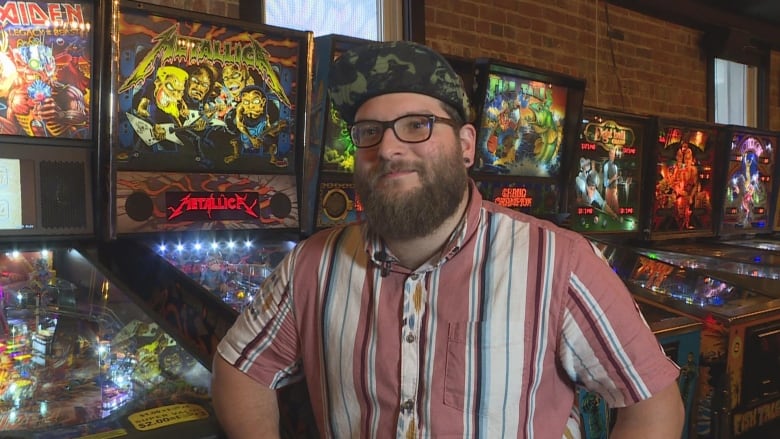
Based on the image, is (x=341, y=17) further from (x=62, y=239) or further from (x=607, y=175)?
(x=62, y=239)

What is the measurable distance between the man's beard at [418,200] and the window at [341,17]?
208 centimetres

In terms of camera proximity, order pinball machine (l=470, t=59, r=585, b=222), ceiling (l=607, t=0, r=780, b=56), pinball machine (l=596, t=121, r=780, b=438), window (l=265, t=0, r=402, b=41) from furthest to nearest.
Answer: ceiling (l=607, t=0, r=780, b=56) < window (l=265, t=0, r=402, b=41) < pinball machine (l=470, t=59, r=585, b=222) < pinball machine (l=596, t=121, r=780, b=438)

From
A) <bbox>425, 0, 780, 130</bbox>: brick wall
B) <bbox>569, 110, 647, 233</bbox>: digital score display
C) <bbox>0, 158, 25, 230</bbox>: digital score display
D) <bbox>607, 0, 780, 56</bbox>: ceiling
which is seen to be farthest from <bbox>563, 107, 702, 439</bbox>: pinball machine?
<bbox>0, 158, 25, 230</bbox>: digital score display

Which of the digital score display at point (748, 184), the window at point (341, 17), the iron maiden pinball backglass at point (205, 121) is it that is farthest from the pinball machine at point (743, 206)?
the iron maiden pinball backglass at point (205, 121)

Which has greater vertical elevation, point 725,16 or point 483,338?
point 725,16

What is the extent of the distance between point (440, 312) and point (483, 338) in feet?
0.29

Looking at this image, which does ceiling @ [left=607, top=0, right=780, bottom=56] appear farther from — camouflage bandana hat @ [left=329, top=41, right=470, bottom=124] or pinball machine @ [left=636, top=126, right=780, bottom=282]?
camouflage bandana hat @ [left=329, top=41, right=470, bottom=124]

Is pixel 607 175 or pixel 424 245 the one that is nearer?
pixel 424 245

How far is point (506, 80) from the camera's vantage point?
2.92m

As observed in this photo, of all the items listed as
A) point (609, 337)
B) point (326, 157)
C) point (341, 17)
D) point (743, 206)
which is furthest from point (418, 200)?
point (743, 206)

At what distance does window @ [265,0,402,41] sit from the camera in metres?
3.10

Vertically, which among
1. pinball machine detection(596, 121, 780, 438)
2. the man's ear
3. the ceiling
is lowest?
pinball machine detection(596, 121, 780, 438)

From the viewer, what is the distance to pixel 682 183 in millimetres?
3900

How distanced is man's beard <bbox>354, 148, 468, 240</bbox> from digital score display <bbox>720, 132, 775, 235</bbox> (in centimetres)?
355
